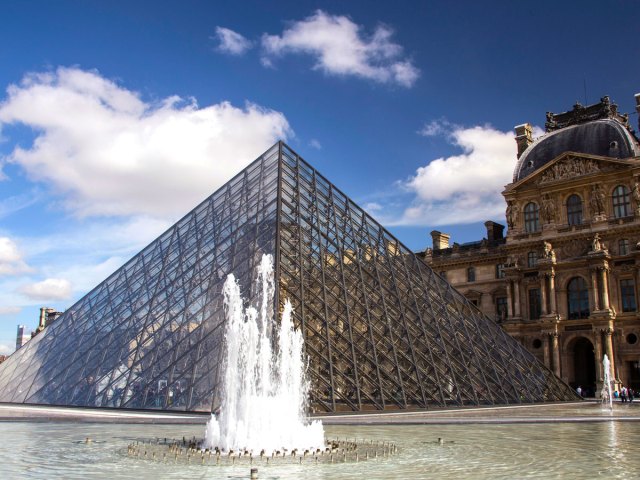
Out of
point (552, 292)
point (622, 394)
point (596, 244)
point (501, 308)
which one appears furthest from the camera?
point (501, 308)

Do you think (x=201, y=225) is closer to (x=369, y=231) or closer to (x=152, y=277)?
(x=152, y=277)

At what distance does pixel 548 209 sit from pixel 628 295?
6.55 meters

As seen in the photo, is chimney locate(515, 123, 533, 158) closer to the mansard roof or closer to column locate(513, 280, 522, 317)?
the mansard roof

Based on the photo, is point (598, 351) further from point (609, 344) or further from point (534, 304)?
point (534, 304)

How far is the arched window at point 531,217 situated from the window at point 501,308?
477 cm

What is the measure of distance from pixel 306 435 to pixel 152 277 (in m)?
13.7

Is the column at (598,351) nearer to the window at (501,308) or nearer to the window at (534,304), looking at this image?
the window at (534,304)

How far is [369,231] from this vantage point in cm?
2530

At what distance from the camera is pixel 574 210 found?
39750mm

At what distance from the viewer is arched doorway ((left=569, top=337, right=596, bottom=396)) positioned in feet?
129

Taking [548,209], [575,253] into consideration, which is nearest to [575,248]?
[575,253]

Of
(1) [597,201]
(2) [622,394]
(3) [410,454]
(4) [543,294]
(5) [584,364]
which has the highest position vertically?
(1) [597,201]

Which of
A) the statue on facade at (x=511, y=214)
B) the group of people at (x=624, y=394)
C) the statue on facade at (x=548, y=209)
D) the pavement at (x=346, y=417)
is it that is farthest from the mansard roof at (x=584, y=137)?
the pavement at (x=346, y=417)

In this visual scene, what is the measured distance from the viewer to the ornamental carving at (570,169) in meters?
38.8
